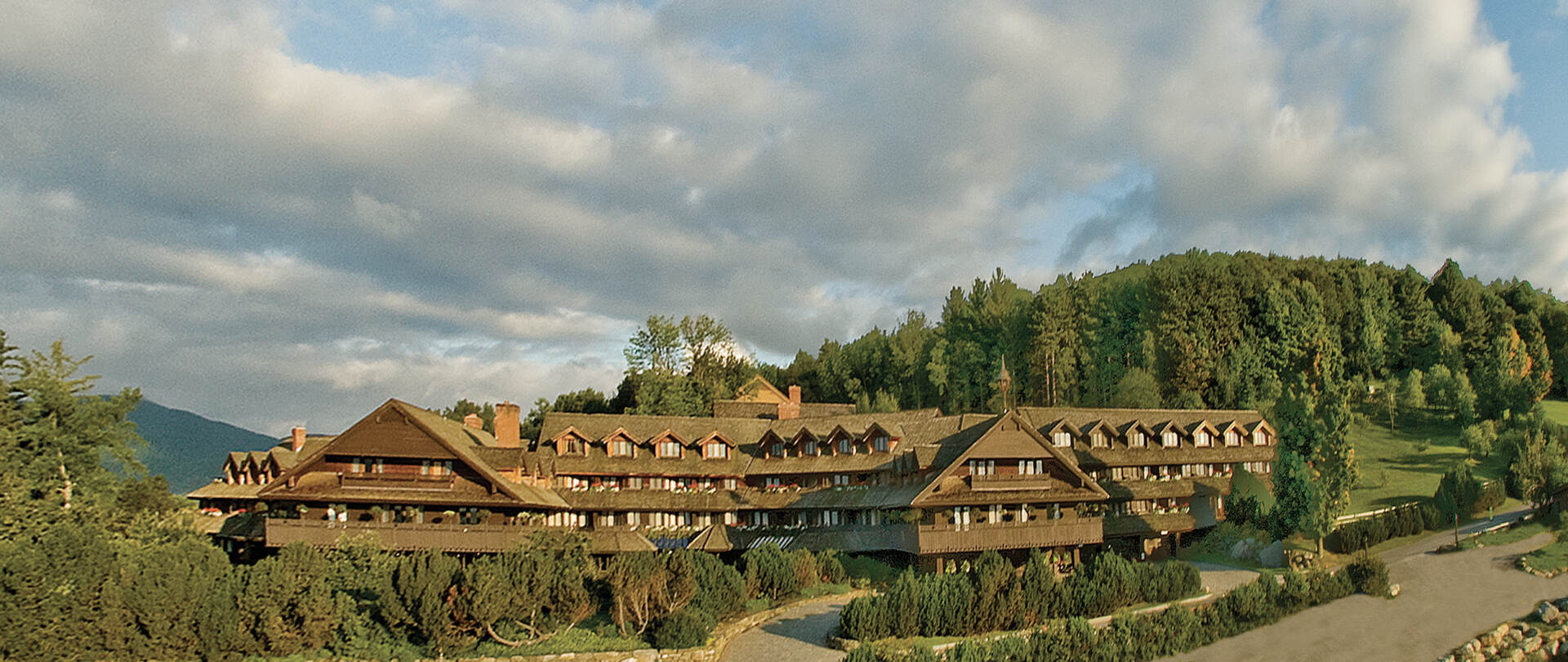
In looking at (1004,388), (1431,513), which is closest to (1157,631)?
(1431,513)

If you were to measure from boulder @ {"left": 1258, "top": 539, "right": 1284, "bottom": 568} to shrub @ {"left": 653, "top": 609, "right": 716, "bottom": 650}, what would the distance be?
31385 millimetres

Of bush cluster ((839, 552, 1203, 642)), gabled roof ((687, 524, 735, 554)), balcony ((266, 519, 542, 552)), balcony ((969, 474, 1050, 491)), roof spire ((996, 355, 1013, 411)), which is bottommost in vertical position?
bush cluster ((839, 552, 1203, 642))

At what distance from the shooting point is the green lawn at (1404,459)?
7112 cm

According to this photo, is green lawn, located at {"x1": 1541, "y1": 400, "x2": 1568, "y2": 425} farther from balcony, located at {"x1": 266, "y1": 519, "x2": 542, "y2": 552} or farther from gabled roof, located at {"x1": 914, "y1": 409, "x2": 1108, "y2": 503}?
balcony, located at {"x1": 266, "y1": 519, "x2": 542, "y2": 552}

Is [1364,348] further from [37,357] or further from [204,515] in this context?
A: [37,357]

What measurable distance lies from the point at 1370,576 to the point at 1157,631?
11.2 metres

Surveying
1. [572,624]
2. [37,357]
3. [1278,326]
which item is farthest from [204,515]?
[1278,326]

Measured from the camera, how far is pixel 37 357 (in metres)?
62.8

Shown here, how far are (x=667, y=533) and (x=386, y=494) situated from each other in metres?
16.9

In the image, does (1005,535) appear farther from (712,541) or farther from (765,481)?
(765,481)

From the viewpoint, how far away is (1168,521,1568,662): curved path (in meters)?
44.2

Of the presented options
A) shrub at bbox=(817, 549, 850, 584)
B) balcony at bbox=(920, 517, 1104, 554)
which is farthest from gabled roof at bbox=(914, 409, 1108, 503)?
shrub at bbox=(817, 549, 850, 584)

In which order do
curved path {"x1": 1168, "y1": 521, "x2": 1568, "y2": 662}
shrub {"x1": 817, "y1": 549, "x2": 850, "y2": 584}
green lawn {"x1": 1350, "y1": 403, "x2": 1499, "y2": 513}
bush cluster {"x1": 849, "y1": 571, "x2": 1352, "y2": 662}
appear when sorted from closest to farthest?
bush cluster {"x1": 849, "y1": 571, "x2": 1352, "y2": 662}, curved path {"x1": 1168, "y1": 521, "x2": 1568, "y2": 662}, shrub {"x1": 817, "y1": 549, "x2": 850, "y2": 584}, green lawn {"x1": 1350, "y1": 403, "x2": 1499, "y2": 513}

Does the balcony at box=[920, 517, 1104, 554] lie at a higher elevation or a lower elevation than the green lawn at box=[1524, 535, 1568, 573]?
higher
